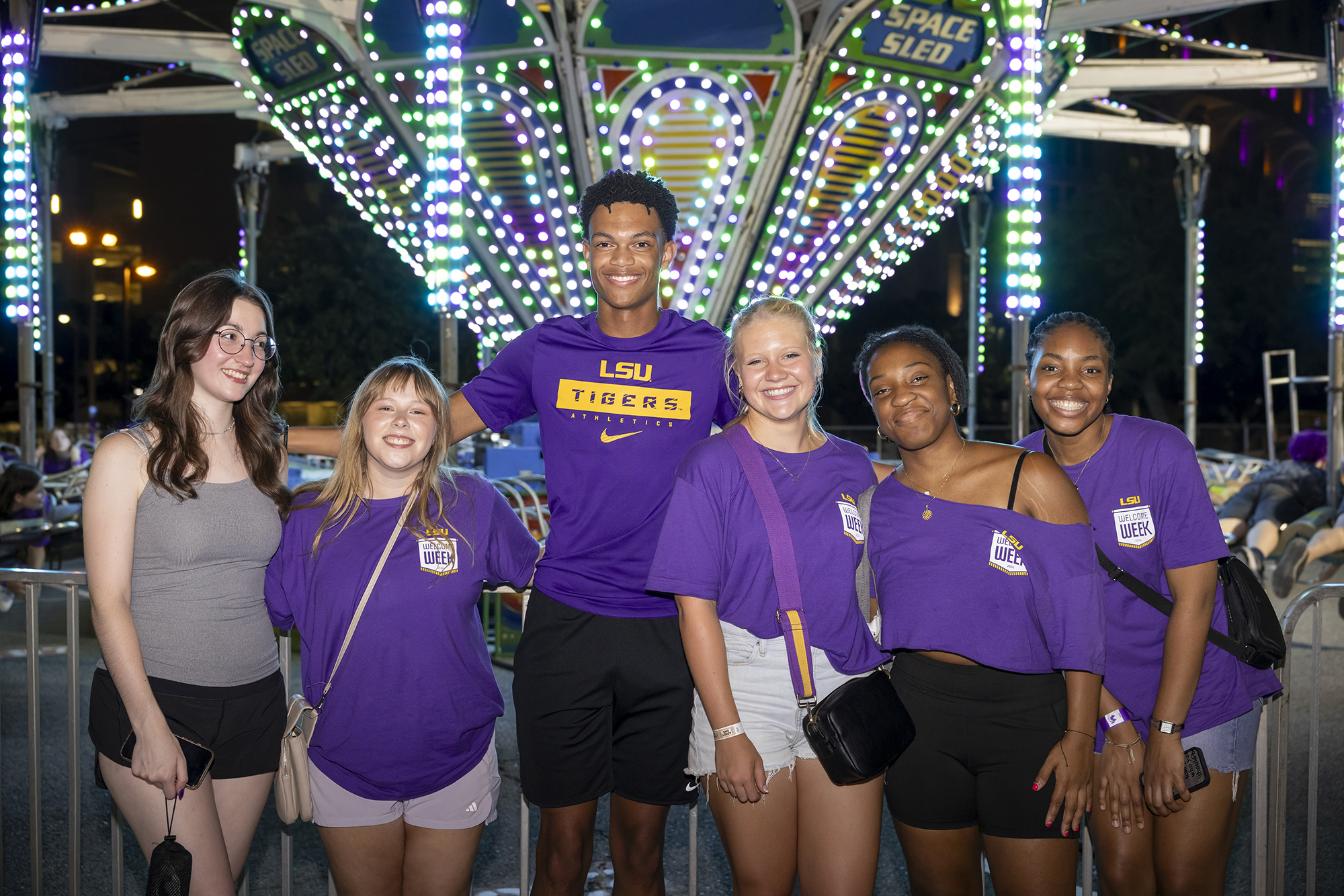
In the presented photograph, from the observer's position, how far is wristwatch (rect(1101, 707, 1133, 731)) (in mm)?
2615

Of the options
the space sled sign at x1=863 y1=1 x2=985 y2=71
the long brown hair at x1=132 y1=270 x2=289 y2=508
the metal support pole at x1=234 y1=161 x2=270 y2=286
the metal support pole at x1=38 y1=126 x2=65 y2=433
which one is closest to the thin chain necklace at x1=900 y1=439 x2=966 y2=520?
the long brown hair at x1=132 y1=270 x2=289 y2=508

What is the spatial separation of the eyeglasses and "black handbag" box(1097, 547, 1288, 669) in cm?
237

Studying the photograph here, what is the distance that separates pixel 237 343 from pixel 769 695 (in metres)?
1.70

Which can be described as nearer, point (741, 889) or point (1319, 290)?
point (741, 889)

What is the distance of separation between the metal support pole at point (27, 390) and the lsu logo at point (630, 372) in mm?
10216

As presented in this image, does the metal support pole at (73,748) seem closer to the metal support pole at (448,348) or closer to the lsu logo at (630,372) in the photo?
the lsu logo at (630,372)

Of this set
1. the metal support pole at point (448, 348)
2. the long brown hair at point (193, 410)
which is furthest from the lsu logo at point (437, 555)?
the metal support pole at point (448, 348)

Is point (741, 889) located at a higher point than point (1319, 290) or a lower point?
lower

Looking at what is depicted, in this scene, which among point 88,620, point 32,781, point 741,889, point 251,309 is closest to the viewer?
point 741,889

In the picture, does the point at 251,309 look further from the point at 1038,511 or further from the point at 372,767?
the point at 1038,511

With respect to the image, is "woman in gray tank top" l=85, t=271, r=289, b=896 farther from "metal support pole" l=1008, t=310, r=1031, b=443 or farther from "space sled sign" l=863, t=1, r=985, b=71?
"space sled sign" l=863, t=1, r=985, b=71

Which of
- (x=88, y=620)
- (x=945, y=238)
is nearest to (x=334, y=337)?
(x=945, y=238)

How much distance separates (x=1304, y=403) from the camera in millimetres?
35312

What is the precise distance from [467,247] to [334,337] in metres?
26.7
